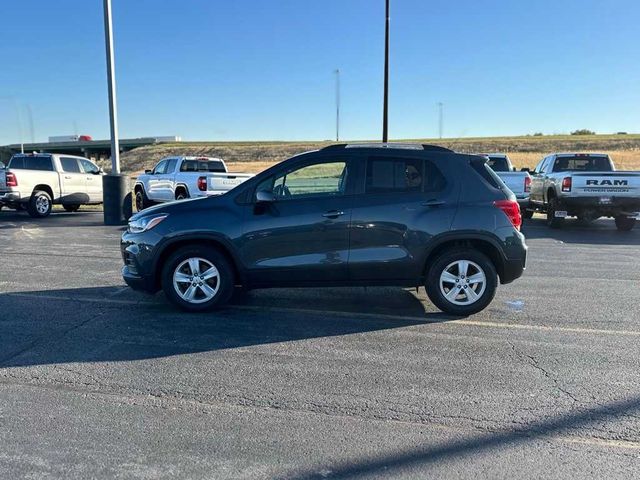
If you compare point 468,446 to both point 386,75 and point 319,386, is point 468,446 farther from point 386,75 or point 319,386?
point 386,75

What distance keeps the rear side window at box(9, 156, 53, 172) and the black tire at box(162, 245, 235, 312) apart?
13.0 m

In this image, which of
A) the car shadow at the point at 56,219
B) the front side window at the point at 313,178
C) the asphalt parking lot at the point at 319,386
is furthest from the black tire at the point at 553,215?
the car shadow at the point at 56,219

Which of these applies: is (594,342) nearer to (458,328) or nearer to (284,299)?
(458,328)

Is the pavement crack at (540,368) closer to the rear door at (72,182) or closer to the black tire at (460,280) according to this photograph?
the black tire at (460,280)

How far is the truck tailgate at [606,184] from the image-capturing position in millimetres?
12828

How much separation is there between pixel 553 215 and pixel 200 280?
35.2 feet

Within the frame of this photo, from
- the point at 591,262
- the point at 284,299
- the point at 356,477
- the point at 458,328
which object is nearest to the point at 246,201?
the point at 284,299

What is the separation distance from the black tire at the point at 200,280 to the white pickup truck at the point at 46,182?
12265mm

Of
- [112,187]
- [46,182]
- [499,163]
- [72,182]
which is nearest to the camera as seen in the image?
[112,187]

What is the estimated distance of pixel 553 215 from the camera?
1407 centimetres

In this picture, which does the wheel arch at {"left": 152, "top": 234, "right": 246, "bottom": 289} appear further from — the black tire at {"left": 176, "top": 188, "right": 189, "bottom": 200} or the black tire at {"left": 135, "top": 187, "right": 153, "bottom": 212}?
the black tire at {"left": 135, "top": 187, "right": 153, "bottom": 212}

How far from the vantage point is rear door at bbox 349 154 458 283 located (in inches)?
234

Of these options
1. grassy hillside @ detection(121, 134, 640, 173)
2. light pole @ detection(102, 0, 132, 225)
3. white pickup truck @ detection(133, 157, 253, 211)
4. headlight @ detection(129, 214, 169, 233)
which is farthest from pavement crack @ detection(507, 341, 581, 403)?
grassy hillside @ detection(121, 134, 640, 173)

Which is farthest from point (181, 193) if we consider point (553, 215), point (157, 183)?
point (553, 215)
